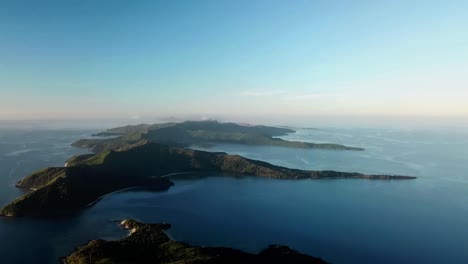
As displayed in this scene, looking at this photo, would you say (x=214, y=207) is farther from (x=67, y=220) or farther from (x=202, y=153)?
(x=202, y=153)

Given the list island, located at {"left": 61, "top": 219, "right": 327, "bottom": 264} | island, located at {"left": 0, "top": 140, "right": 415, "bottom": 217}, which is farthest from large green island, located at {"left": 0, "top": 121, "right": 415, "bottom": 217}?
island, located at {"left": 61, "top": 219, "right": 327, "bottom": 264}

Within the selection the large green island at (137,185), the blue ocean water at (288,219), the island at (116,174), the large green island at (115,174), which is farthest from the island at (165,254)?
the large green island at (115,174)

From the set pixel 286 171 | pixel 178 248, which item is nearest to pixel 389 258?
pixel 178 248

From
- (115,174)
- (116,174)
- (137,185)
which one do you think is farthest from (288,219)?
(115,174)

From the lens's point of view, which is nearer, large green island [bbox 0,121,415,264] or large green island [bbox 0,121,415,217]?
large green island [bbox 0,121,415,264]

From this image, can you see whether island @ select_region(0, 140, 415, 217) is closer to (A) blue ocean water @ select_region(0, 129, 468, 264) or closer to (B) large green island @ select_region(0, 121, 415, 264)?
(B) large green island @ select_region(0, 121, 415, 264)

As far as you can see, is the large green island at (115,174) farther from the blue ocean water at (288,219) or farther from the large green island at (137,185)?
the blue ocean water at (288,219)
